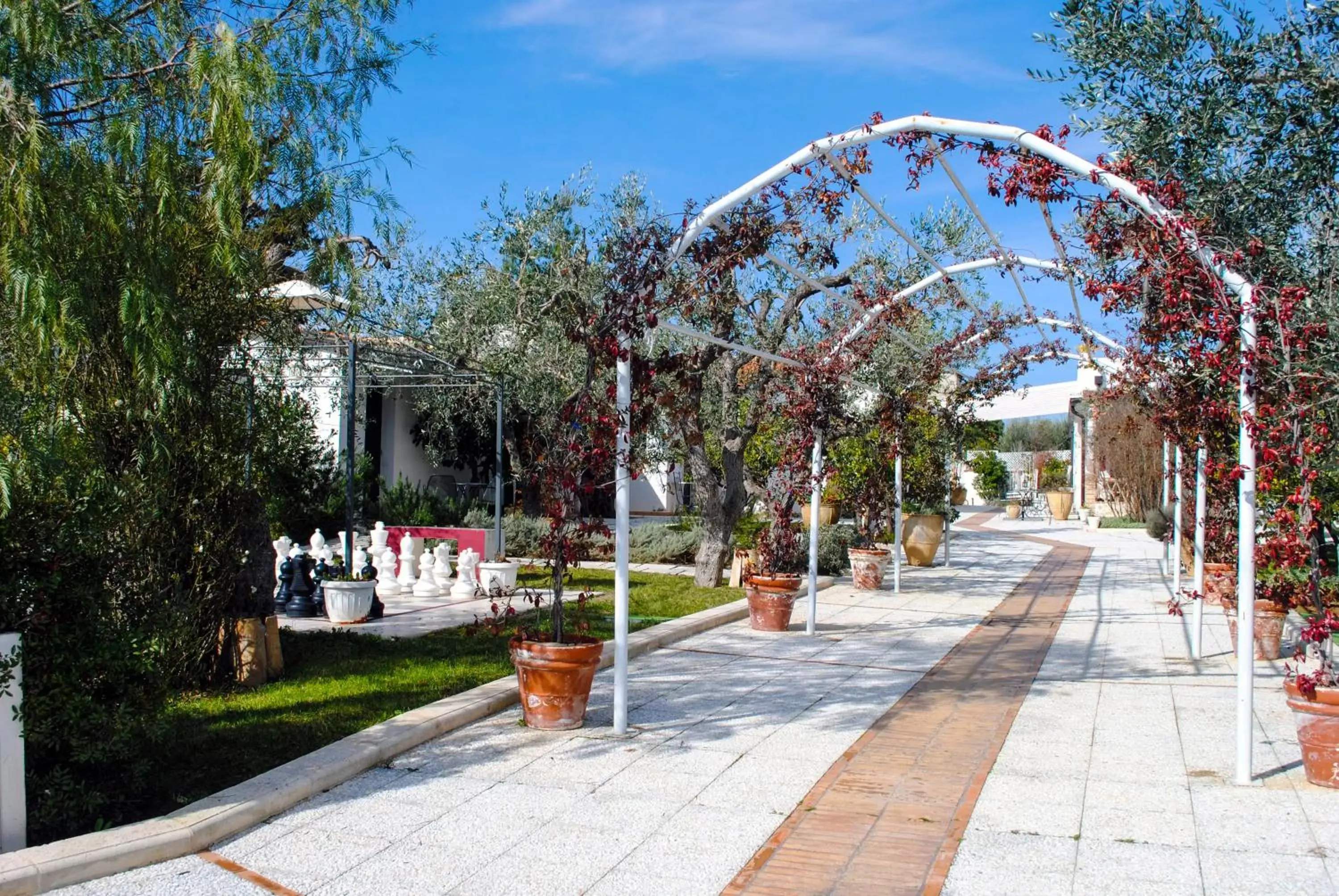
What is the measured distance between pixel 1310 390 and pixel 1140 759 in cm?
215

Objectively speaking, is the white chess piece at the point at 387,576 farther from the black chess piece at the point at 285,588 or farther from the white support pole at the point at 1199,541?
the white support pole at the point at 1199,541

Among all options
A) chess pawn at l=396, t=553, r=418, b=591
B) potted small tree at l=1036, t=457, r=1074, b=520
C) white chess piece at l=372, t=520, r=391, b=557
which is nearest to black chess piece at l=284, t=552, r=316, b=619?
chess pawn at l=396, t=553, r=418, b=591

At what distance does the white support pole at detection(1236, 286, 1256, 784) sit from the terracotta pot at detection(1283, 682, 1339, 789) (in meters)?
A: 0.22

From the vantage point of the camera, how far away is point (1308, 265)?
574cm

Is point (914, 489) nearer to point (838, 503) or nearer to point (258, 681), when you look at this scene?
point (838, 503)

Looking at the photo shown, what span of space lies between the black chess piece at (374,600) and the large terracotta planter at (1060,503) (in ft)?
81.5

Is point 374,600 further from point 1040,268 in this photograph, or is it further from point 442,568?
point 1040,268

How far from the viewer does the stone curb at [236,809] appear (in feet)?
12.7

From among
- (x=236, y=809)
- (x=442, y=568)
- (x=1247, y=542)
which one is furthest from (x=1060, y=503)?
(x=236, y=809)

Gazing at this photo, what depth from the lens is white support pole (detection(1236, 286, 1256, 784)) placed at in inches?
208

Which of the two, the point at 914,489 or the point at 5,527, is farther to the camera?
the point at 914,489

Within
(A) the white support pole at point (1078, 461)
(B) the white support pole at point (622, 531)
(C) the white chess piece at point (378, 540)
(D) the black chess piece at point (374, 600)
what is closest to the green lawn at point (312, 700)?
(D) the black chess piece at point (374, 600)

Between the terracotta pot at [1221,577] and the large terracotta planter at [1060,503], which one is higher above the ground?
the large terracotta planter at [1060,503]

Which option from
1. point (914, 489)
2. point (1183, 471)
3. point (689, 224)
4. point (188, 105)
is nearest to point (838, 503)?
point (914, 489)
